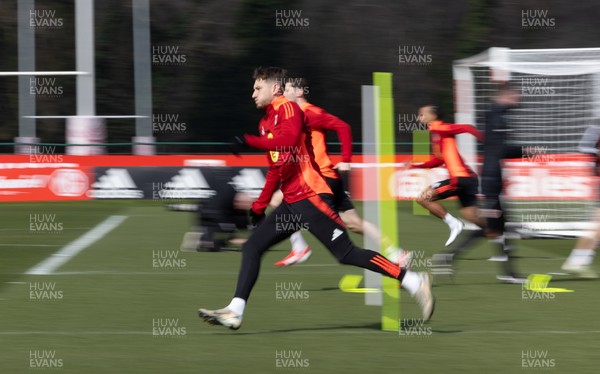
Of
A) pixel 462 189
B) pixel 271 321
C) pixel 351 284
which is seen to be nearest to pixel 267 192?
pixel 271 321

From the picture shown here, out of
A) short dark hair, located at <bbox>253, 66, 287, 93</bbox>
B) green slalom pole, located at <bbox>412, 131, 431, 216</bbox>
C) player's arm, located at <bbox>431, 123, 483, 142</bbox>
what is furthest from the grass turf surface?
green slalom pole, located at <bbox>412, 131, 431, 216</bbox>

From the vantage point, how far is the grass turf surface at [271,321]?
760 cm

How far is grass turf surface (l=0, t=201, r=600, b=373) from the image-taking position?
760 centimetres

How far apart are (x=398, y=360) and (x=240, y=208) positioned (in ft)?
24.1

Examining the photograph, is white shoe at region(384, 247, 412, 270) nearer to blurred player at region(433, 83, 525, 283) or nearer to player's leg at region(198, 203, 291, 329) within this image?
player's leg at region(198, 203, 291, 329)

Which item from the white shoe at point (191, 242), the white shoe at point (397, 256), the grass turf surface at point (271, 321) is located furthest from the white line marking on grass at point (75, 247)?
the white shoe at point (397, 256)

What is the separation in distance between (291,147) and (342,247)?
81 cm

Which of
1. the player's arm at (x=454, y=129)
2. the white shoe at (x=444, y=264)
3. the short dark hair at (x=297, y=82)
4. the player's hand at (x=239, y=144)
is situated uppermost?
the short dark hair at (x=297, y=82)

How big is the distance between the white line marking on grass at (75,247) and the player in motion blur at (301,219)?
4300 mm

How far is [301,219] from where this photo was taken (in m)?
8.31

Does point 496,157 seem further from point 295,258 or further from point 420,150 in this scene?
point 420,150

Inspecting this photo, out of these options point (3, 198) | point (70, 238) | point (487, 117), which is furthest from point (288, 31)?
point (487, 117)

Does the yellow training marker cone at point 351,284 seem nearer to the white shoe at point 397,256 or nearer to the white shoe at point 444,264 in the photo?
the white shoe at point 397,256

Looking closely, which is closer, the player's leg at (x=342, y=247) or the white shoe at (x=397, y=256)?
the player's leg at (x=342, y=247)
